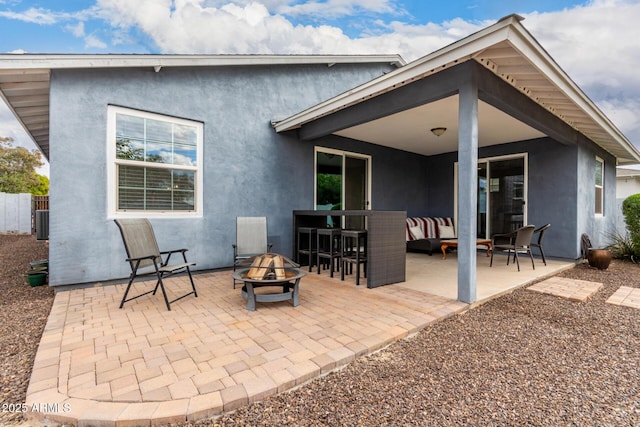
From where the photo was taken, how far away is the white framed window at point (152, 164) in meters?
4.19

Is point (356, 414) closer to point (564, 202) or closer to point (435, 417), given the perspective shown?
point (435, 417)

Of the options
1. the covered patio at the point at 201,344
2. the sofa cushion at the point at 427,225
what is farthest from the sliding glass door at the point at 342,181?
the covered patio at the point at 201,344

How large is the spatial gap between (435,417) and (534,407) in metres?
0.58

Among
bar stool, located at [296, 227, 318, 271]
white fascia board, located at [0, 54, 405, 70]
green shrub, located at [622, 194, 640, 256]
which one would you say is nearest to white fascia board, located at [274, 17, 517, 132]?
white fascia board, located at [0, 54, 405, 70]

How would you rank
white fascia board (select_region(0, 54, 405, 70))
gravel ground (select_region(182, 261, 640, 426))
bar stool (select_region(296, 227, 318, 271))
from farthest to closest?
bar stool (select_region(296, 227, 318, 271)) → white fascia board (select_region(0, 54, 405, 70)) → gravel ground (select_region(182, 261, 640, 426))

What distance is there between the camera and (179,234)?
4699mm

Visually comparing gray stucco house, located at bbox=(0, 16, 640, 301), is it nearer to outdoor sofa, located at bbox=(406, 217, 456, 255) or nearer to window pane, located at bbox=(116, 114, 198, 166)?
window pane, located at bbox=(116, 114, 198, 166)

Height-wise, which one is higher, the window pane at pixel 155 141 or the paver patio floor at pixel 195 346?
the window pane at pixel 155 141

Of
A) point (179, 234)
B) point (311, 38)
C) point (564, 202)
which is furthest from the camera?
point (311, 38)

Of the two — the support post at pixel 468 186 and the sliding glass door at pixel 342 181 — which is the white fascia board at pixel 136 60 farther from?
the support post at pixel 468 186

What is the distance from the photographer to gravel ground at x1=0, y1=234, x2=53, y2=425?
1.77m

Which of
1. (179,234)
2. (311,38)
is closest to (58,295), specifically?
(179,234)

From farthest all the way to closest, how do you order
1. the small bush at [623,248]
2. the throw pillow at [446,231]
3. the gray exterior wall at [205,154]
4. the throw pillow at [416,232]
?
the throw pillow at [446,231], the throw pillow at [416,232], the small bush at [623,248], the gray exterior wall at [205,154]

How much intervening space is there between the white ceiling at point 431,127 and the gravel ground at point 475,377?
3.18 m
